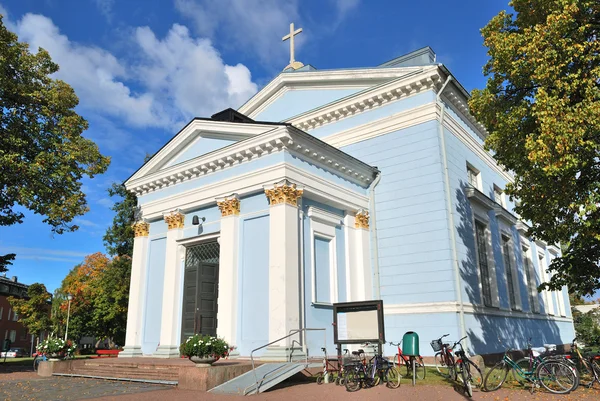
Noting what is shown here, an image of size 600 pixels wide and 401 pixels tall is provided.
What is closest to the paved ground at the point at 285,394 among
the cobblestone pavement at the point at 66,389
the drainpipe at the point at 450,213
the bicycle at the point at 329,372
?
the cobblestone pavement at the point at 66,389

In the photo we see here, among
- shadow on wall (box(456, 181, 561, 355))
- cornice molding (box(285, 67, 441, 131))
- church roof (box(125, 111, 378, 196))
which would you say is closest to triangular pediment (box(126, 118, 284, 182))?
church roof (box(125, 111, 378, 196))

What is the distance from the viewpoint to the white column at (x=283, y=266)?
37.7 ft

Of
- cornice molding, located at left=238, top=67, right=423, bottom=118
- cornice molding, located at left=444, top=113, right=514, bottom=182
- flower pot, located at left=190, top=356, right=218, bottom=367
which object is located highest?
cornice molding, located at left=238, top=67, right=423, bottom=118

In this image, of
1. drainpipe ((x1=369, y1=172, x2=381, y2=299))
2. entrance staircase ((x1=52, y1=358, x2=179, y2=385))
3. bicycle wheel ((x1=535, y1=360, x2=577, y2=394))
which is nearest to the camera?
bicycle wheel ((x1=535, y1=360, x2=577, y2=394))

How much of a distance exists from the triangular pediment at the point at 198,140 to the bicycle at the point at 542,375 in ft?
28.0

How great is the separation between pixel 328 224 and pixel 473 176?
278 inches

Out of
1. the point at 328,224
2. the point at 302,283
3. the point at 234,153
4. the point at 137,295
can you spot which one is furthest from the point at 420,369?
the point at 137,295

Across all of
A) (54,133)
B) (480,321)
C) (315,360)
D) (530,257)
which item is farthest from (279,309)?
(530,257)

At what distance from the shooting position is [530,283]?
2034cm

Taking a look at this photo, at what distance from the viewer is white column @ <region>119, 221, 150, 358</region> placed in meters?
15.4

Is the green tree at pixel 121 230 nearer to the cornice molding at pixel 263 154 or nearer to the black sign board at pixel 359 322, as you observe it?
the cornice molding at pixel 263 154

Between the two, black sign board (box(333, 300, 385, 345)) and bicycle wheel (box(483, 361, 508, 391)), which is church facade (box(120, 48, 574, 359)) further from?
bicycle wheel (box(483, 361, 508, 391))

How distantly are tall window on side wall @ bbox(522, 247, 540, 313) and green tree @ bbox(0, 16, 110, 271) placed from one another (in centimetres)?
1838

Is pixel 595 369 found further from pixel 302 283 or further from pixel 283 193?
pixel 283 193
